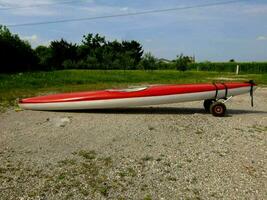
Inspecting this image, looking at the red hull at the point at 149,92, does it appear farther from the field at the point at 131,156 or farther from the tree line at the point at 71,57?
the tree line at the point at 71,57

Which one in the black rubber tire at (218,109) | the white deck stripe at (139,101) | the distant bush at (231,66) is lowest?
the distant bush at (231,66)

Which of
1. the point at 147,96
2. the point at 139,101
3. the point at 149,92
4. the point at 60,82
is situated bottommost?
the point at 60,82

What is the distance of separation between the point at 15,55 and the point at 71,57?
21.0m

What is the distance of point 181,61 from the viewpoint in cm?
5641

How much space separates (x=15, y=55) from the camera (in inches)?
2199

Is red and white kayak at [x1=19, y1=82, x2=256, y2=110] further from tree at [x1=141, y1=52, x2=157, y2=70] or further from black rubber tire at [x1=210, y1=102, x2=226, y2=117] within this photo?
tree at [x1=141, y1=52, x2=157, y2=70]

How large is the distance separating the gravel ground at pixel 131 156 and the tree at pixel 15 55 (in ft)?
139

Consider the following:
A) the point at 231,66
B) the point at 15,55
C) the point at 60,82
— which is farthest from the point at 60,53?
the point at 60,82

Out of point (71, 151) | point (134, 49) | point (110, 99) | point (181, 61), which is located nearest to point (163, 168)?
point (71, 151)

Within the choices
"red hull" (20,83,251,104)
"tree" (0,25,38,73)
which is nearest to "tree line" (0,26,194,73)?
"tree" (0,25,38,73)

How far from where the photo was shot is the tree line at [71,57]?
55.6 metres

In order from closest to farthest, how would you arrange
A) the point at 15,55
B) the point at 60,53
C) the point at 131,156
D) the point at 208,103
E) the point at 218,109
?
the point at 131,156
the point at 218,109
the point at 208,103
the point at 15,55
the point at 60,53

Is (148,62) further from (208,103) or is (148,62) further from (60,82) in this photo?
(208,103)

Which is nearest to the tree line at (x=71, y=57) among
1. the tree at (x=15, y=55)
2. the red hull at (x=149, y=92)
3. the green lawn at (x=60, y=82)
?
the tree at (x=15, y=55)
